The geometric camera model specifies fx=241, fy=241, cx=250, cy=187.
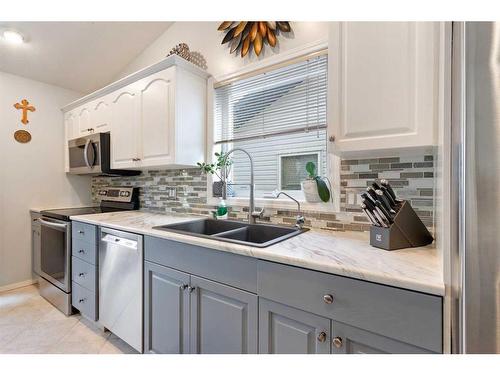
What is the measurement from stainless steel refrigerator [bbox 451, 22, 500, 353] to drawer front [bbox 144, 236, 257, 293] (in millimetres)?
703

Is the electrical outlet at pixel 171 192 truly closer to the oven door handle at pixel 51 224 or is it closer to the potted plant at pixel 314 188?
the oven door handle at pixel 51 224

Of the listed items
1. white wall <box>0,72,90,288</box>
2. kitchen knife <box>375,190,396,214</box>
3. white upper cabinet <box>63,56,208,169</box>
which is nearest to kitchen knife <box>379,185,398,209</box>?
kitchen knife <box>375,190,396,214</box>

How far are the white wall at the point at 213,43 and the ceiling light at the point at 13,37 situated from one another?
932 mm

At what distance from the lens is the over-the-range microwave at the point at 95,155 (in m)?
2.42

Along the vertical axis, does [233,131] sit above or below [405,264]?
above

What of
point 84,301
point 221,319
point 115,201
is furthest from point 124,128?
point 221,319

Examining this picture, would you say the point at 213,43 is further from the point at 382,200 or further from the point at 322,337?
the point at 322,337

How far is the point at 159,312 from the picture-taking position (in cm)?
141

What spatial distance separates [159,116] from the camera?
1.98 meters

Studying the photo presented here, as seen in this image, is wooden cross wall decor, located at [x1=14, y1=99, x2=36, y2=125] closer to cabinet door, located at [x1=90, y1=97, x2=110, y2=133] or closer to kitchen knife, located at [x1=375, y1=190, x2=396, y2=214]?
cabinet door, located at [x1=90, y1=97, x2=110, y2=133]

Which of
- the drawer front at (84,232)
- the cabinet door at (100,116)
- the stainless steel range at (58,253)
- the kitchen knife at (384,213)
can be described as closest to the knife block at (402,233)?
the kitchen knife at (384,213)
